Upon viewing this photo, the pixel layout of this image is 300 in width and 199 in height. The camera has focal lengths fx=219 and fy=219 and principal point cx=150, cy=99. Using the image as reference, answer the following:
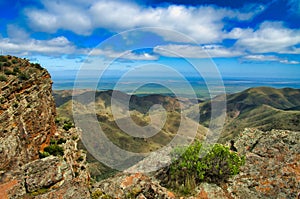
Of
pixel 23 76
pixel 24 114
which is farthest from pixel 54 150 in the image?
pixel 23 76

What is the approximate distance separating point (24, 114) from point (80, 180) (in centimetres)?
1017

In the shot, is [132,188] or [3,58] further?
[3,58]

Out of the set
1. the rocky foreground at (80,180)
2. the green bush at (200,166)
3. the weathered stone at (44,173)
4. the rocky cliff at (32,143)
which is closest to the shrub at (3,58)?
the rocky cliff at (32,143)

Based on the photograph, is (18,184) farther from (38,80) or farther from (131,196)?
(38,80)

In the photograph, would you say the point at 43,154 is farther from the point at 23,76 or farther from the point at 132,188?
the point at 132,188

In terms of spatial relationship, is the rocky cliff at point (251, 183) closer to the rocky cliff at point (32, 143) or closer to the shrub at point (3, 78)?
the rocky cliff at point (32, 143)

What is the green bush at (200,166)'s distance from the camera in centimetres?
1148

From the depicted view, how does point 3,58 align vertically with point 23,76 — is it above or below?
above

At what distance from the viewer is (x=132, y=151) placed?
118 m

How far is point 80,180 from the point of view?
15070mm

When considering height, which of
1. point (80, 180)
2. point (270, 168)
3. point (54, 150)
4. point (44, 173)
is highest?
point (270, 168)

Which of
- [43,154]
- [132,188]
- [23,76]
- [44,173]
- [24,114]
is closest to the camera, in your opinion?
[132,188]

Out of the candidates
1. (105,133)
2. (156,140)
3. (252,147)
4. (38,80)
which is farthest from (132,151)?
(252,147)

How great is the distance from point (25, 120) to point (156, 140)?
135m
